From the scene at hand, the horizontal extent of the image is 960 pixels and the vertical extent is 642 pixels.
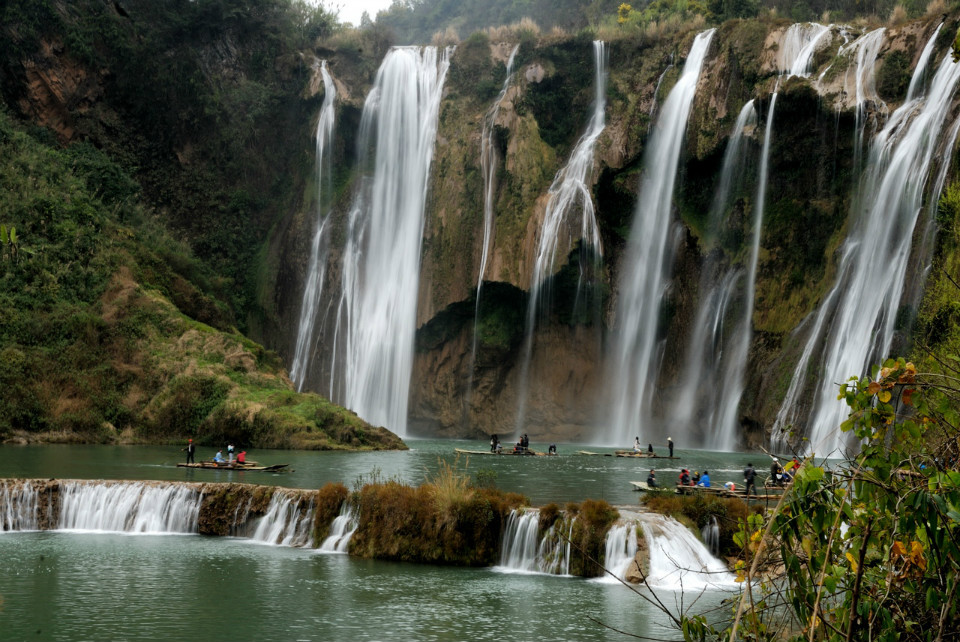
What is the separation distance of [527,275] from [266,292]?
18.9 metres

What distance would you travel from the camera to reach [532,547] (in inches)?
804

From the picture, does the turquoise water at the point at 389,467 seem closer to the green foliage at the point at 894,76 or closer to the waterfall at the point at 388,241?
the waterfall at the point at 388,241

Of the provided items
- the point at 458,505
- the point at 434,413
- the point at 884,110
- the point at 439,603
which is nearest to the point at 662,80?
the point at 884,110

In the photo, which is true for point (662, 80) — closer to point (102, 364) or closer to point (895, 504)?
point (102, 364)

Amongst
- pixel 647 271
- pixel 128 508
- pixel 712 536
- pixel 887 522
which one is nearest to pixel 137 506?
pixel 128 508

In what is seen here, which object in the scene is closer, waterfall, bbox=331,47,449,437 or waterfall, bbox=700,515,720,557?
waterfall, bbox=700,515,720,557

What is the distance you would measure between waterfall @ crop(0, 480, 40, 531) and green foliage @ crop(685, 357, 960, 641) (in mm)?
22834

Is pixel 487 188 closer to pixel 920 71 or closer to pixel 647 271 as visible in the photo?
pixel 647 271

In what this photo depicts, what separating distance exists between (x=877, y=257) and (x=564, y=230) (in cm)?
1839

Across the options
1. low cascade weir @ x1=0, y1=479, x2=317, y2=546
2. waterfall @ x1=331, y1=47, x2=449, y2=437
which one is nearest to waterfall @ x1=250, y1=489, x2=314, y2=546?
low cascade weir @ x1=0, y1=479, x2=317, y2=546

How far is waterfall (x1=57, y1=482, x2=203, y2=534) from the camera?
24.4 m

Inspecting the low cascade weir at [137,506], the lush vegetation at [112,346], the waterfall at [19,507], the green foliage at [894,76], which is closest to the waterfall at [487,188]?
the lush vegetation at [112,346]

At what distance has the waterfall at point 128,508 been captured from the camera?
24.4m

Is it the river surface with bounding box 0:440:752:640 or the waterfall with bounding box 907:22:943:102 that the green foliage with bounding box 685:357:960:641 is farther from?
the waterfall with bounding box 907:22:943:102
